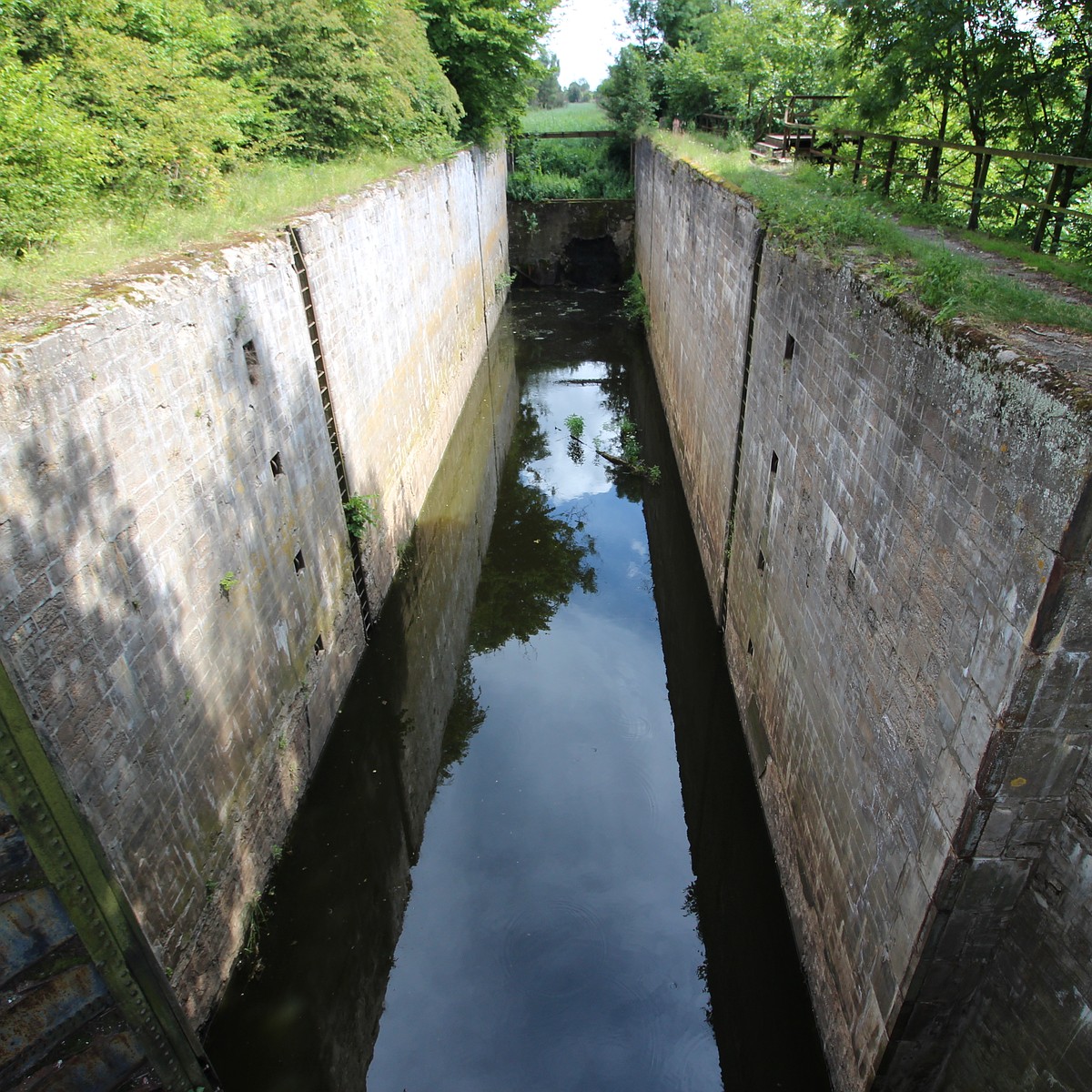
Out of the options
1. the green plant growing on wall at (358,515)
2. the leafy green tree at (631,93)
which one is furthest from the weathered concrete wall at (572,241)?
the green plant growing on wall at (358,515)

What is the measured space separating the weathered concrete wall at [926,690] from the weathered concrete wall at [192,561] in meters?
3.97

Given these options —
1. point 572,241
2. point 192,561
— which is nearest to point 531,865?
point 192,561

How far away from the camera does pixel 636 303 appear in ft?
70.5

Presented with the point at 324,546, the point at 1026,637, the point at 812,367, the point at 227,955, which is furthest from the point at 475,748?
the point at 1026,637

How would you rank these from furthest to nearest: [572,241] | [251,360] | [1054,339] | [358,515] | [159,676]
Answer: [572,241] < [358,515] < [251,360] < [159,676] < [1054,339]

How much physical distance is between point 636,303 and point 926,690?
745 inches

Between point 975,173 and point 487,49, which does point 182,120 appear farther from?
point 487,49

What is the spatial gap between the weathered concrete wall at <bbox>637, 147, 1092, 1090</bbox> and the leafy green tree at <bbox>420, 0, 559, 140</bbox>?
14.9 metres

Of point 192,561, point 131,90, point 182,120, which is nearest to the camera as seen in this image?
point 192,561

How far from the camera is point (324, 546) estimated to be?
7945 millimetres

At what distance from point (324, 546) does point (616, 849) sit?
12.6 feet

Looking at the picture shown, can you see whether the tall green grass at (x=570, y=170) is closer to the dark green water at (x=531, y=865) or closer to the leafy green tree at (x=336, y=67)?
the leafy green tree at (x=336, y=67)

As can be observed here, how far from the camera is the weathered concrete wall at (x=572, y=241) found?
24.1m

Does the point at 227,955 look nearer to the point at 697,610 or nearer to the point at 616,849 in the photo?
the point at 616,849
